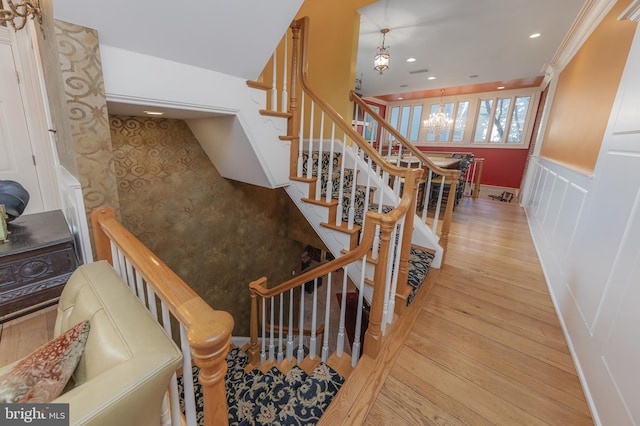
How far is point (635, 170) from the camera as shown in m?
1.30

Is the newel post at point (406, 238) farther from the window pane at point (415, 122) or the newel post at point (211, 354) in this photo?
the window pane at point (415, 122)

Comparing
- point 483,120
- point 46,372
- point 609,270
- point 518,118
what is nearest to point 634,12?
point 609,270

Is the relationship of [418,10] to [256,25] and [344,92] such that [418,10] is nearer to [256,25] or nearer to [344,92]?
[344,92]

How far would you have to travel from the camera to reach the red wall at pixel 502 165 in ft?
21.5

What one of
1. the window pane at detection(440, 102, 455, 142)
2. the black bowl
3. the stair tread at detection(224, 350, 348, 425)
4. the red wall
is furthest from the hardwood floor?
the window pane at detection(440, 102, 455, 142)

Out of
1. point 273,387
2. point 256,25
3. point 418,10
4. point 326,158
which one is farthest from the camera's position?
point 326,158

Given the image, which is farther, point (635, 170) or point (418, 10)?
point (418, 10)

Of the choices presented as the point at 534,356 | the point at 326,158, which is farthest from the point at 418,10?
the point at 534,356

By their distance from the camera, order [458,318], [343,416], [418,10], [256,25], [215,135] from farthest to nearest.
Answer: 1. [418,10]
2. [215,135]
3. [458,318]
4. [256,25]
5. [343,416]

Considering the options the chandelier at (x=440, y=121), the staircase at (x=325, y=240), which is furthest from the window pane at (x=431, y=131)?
the staircase at (x=325, y=240)

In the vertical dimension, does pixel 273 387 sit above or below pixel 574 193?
below

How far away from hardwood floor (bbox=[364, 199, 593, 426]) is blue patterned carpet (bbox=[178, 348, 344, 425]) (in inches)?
12.1

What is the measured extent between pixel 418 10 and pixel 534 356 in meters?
3.41

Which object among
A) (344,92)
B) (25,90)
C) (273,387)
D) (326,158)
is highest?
(344,92)
